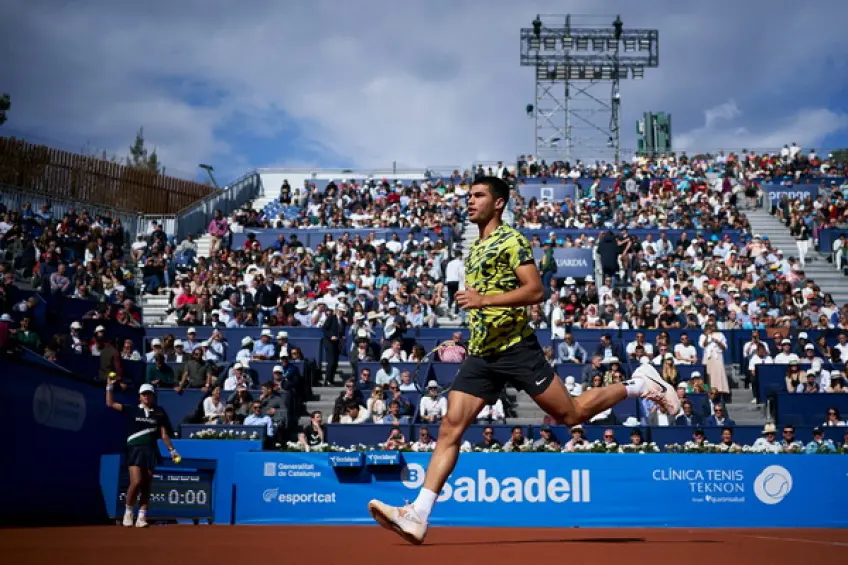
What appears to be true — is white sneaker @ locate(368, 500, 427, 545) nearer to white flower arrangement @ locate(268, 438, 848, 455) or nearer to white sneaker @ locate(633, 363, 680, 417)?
white sneaker @ locate(633, 363, 680, 417)

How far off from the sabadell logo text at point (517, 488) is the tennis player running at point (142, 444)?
160 inches

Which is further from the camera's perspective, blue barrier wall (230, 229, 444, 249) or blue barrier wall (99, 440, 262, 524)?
blue barrier wall (230, 229, 444, 249)

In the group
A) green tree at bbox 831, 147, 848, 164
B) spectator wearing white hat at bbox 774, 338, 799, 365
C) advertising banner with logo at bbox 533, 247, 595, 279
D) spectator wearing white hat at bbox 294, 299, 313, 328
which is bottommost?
spectator wearing white hat at bbox 774, 338, 799, 365

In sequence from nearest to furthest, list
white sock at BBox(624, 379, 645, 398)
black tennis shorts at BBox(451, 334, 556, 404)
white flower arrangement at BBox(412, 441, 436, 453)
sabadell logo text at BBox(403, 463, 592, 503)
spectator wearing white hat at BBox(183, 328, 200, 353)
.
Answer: black tennis shorts at BBox(451, 334, 556, 404) < white sock at BBox(624, 379, 645, 398) < sabadell logo text at BBox(403, 463, 592, 503) < white flower arrangement at BBox(412, 441, 436, 453) < spectator wearing white hat at BBox(183, 328, 200, 353)

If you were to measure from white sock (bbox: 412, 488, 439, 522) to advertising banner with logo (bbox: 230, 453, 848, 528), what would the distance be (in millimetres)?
8740

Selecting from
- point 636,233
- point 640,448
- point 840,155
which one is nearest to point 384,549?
point 640,448

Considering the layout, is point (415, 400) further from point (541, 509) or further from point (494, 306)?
point (494, 306)

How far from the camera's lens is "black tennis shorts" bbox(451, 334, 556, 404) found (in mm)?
5883

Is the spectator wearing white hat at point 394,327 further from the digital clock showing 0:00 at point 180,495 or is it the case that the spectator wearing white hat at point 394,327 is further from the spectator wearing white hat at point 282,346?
the digital clock showing 0:00 at point 180,495

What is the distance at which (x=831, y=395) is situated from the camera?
16.7 m

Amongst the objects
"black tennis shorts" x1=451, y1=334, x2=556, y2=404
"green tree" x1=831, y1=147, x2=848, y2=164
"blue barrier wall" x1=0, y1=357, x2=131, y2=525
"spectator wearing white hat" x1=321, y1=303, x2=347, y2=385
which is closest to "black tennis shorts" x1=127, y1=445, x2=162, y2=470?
"blue barrier wall" x1=0, y1=357, x2=131, y2=525

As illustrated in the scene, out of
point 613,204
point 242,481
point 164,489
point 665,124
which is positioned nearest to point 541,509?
point 242,481

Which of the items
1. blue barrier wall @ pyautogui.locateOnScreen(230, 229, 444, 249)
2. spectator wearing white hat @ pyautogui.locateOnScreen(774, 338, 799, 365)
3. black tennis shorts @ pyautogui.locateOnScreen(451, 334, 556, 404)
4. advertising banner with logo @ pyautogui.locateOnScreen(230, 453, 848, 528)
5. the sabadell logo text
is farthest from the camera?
blue barrier wall @ pyautogui.locateOnScreen(230, 229, 444, 249)

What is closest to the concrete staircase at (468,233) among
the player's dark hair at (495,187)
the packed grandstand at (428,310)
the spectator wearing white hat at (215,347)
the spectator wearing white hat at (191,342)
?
the packed grandstand at (428,310)
